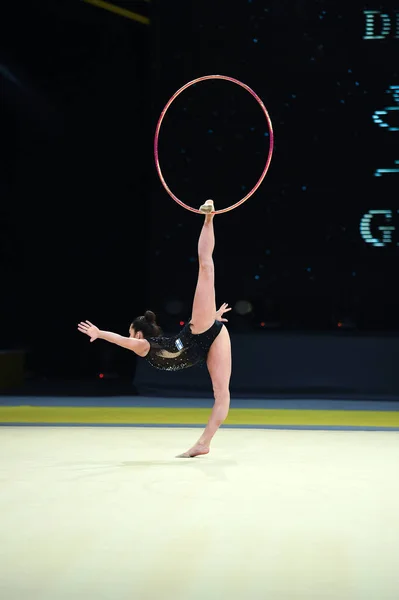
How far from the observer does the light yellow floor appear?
333cm

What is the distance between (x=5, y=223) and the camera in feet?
39.3

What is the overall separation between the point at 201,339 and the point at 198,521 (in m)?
1.98

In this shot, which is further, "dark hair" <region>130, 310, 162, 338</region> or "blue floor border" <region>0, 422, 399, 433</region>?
"blue floor border" <region>0, 422, 399, 433</region>

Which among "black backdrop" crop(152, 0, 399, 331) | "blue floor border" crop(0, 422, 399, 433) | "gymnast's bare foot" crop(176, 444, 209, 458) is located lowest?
"blue floor border" crop(0, 422, 399, 433)

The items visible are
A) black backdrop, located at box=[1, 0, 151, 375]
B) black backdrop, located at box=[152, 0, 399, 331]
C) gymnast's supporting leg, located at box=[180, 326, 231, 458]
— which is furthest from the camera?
black backdrop, located at box=[1, 0, 151, 375]

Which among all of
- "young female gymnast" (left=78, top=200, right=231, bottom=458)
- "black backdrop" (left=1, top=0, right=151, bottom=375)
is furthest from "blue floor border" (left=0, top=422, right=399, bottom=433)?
"black backdrop" (left=1, top=0, right=151, bottom=375)

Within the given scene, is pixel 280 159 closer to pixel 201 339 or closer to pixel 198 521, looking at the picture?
pixel 201 339

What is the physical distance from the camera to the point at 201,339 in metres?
6.20

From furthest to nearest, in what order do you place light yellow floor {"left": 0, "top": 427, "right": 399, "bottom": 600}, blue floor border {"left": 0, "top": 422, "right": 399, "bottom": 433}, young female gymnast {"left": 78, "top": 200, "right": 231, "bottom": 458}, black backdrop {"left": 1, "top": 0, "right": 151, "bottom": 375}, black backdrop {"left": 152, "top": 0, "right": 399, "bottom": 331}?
black backdrop {"left": 1, "top": 0, "right": 151, "bottom": 375}
black backdrop {"left": 152, "top": 0, "right": 399, "bottom": 331}
blue floor border {"left": 0, "top": 422, "right": 399, "bottom": 433}
young female gymnast {"left": 78, "top": 200, "right": 231, "bottom": 458}
light yellow floor {"left": 0, "top": 427, "right": 399, "bottom": 600}

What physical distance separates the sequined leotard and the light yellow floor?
0.59m

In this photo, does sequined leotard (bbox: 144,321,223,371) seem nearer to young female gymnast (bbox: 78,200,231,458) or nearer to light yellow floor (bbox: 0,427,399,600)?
young female gymnast (bbox: 78,200,231,458)

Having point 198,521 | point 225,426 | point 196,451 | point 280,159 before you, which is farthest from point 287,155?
point 198,521

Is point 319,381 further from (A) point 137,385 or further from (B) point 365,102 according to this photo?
(B) point 365,102

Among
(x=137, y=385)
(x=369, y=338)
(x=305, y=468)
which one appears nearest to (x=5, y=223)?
(x=137, y=385)
